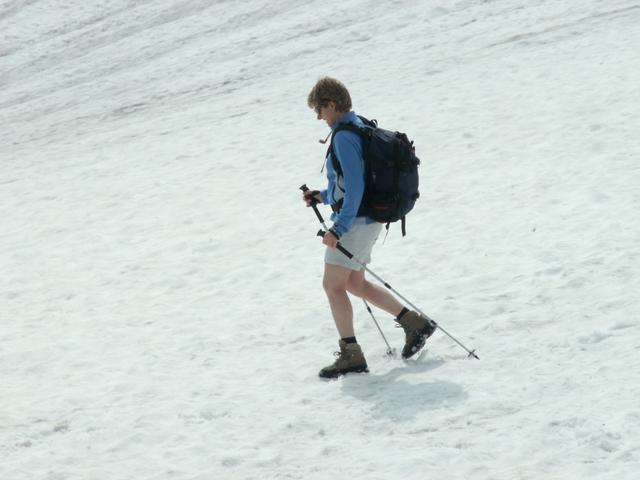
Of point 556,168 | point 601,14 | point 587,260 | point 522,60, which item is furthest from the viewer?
point 601,14

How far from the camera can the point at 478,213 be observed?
34.9 feet

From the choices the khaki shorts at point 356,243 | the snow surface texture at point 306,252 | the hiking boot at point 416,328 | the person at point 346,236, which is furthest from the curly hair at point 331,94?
the snow surface texture at point 306,252

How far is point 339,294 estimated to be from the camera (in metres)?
6.88

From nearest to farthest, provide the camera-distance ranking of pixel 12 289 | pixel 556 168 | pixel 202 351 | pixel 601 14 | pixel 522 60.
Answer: pixel 202 351
pixel 12 289
pixel 556 168
pixel 522 60
pixel 601 14

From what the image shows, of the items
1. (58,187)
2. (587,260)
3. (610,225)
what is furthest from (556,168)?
(58,187)

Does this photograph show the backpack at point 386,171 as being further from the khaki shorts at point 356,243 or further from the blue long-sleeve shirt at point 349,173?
the khaki shorts at point 356,243

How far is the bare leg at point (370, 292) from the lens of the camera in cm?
695

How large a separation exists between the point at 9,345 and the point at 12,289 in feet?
5.84

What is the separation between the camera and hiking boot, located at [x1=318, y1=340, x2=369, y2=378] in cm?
703

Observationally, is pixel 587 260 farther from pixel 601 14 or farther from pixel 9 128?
pixel 9 128

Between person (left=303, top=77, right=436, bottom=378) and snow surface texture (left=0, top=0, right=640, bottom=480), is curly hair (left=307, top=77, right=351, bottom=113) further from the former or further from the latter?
snow surface texture (left=0, top=0, right=640, bottom=480)

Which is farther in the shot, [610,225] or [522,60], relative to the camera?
[522,60]

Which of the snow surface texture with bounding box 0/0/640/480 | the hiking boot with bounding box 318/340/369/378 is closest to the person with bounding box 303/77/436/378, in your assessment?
the hiking boot with bounding box 318/340/369/378

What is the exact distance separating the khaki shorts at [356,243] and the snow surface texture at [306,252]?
913 mm
